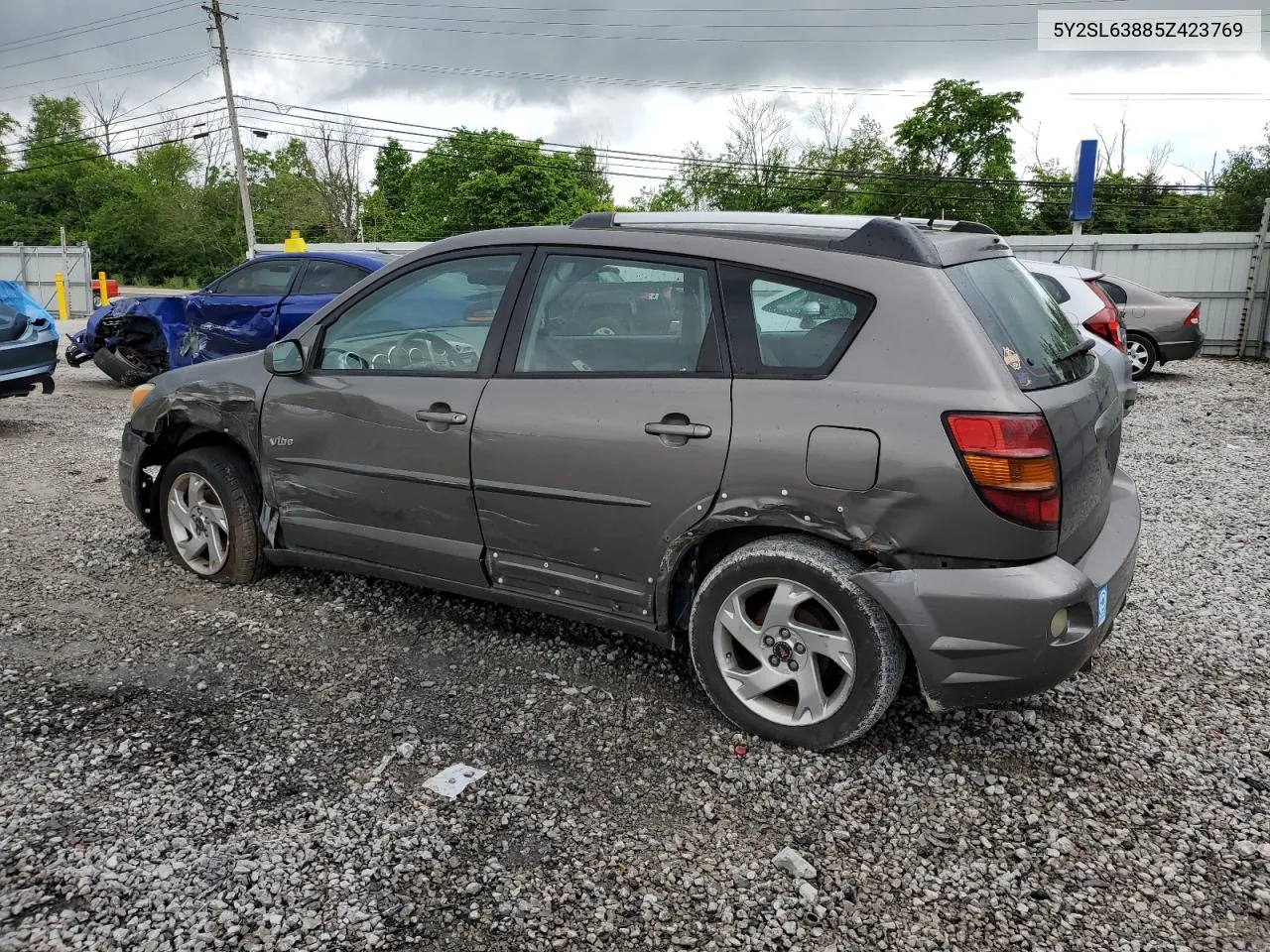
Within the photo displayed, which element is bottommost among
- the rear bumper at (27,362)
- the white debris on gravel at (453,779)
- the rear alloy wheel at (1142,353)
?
the white debris on gravel at (453,779)

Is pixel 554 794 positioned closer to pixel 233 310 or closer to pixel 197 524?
pixel 197 524

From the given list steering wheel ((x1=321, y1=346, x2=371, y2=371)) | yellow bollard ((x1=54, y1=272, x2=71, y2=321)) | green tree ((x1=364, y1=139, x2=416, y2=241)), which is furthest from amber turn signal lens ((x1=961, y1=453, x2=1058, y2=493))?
green tree ((x1=364, y1=139, x2=416, y2=241))

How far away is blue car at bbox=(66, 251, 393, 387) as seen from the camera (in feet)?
32.1

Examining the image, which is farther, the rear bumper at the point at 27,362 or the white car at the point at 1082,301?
the rear bumper at the point at 27,362

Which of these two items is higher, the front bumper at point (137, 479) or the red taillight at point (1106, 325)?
the red taillight at point (1106, 325)

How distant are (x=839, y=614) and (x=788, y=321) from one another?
97 centimetres

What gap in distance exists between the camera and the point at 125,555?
502cm

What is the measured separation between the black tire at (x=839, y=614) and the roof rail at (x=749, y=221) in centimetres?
112

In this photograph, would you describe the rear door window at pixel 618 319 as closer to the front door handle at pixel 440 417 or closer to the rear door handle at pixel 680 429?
the rear door handle at pixel 680 429

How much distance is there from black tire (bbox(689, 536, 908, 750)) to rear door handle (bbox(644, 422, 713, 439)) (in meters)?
0.40

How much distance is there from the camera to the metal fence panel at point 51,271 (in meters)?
25.5

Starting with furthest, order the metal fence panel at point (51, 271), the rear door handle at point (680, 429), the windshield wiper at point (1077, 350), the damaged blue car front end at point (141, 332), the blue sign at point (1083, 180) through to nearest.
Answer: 1. the metal fence panel at point (51, 271)
2. the blue sign at point (1083, 180)
3. the damaged blue car front end at point (141, 332)
4. the windshield wiper at point (1077, 350)
5. the rear door handle at point (680, 429)

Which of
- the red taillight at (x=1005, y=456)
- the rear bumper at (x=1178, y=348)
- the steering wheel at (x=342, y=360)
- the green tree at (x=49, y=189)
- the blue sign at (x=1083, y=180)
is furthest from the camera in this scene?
the green tree at (x=49, y=189)

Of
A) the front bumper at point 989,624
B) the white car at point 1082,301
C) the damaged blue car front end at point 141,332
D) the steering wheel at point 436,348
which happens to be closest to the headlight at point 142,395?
the steering wheel at point 436,348
